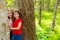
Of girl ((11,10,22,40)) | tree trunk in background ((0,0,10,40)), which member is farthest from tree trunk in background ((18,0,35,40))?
tree trunk in background ((0,0,10,40))

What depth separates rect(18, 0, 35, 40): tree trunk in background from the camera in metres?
6.32

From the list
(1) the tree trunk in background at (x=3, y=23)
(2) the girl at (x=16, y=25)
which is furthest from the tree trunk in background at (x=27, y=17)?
(1) the tree trunk in background at (x=3, y=23)

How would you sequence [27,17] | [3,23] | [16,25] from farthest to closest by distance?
[27,17]
[16,25]
[3,23]

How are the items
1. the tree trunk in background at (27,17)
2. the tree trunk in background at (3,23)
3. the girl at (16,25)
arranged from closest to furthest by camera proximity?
the tree trunk in background at (3,23), the girl at (16,25), the tree trunk in background at (27,17)

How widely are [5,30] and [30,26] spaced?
143 centimetres

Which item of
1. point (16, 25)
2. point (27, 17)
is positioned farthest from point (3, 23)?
point (27, 17)

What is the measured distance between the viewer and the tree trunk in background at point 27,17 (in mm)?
6320

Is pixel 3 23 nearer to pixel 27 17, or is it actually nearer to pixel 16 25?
pixel 16 25

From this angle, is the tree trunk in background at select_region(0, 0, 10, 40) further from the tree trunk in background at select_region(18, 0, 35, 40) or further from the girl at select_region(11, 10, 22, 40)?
the tree trunk in background at select_region(18, 0, 35, 40)

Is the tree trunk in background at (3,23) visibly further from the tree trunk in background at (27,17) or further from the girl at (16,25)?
the tree trunk in background at (27,17)

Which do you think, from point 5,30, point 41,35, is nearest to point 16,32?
point 5,30

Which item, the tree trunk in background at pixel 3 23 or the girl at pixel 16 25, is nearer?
the tree trunk in background at pixel 3 23

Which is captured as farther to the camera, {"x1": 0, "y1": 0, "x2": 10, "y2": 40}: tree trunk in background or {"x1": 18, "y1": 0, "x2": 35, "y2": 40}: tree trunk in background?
{"x1": 18, "y1": 0, "x2": 35, "y2": 40}: tree trunk in background

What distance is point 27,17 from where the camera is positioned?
6402mm
